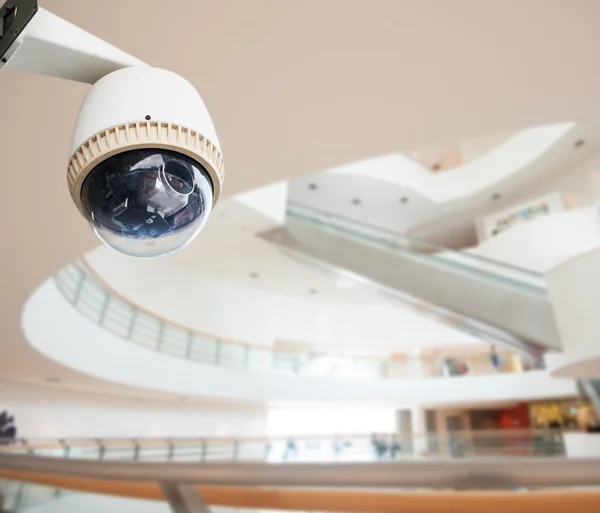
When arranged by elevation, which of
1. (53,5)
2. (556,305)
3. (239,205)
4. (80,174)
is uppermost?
(239,205)

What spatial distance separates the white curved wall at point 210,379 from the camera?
4.86m

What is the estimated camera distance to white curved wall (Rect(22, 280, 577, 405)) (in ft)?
16.0

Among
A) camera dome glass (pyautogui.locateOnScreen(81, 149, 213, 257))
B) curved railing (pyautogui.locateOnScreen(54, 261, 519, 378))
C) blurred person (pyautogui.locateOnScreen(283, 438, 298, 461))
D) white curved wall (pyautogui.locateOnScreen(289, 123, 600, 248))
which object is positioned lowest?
camera dome glass (pyautogui.locateOnScreen(81, 149, 213, 257))

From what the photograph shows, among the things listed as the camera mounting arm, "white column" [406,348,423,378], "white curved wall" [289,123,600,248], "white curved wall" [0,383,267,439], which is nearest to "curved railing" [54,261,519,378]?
"white column" [406,348,423,378]

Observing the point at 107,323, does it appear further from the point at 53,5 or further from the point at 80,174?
the point at 80,174

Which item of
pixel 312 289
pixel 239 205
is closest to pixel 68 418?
pixel 239 205

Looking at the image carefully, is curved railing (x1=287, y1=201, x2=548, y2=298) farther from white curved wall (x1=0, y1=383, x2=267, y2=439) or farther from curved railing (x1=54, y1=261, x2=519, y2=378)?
white curved wall (x1=0, y1=383, x2=267, y2=439)

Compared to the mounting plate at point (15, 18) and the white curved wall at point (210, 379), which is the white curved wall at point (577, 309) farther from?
the white curved wall at point (210, 379)

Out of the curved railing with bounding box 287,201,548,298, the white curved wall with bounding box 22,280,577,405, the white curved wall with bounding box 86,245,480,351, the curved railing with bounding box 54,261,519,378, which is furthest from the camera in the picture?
the white curved wall with bounding box 86,245,480,351

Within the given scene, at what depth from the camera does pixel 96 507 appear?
146cm

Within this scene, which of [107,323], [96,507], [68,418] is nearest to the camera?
[96,507]

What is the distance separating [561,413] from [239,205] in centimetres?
1189

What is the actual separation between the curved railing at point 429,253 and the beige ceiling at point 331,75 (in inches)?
166

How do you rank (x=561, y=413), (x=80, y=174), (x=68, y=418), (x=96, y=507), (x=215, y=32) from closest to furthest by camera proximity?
(x=80, y=174) < (x=215, y=32) < (x=96, y=507) < (x=68, y=418) < (x=561, y=413)
